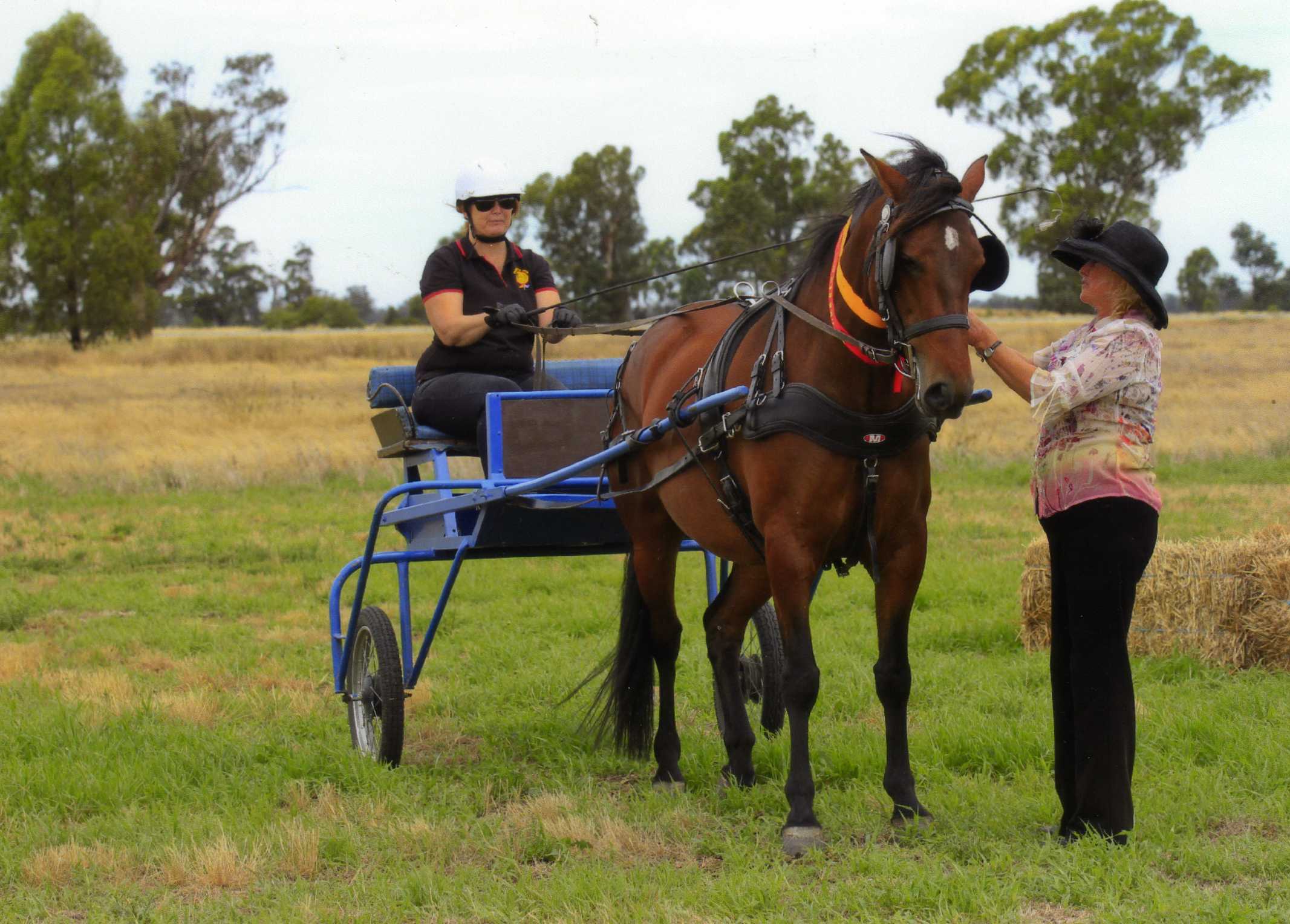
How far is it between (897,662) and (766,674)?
187cm

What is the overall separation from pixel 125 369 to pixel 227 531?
28848mm

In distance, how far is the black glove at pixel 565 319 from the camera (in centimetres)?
644

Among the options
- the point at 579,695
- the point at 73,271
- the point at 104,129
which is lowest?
the point at 579,695

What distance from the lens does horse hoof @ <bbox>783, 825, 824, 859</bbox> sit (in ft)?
14.6

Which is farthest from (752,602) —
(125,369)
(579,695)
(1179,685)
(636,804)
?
(125,369)

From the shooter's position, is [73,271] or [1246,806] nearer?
[1246,806]

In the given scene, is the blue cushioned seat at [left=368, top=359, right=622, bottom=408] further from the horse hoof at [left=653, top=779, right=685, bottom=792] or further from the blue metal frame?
the horse hoof at [left=653, top=779, right=685, bottom=792]

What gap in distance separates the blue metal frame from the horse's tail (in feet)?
1.35

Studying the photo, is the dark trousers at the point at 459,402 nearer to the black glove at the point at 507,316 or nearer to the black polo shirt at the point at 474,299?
the black polo shirt at the point at 474,299

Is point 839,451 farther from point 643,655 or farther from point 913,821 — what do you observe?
point 643,655

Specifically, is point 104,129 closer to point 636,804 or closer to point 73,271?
point 73,271

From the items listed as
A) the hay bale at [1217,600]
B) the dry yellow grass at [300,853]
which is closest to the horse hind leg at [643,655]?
the dry yellow grass at [300,853]

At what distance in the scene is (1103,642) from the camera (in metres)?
4.32

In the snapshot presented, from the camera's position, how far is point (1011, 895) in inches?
Answer: 154
